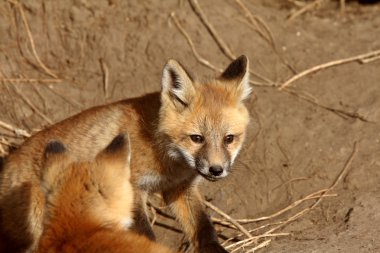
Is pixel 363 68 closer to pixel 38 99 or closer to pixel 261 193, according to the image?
pixel 261 193

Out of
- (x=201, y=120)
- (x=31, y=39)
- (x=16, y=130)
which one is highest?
(x=201, y=120)

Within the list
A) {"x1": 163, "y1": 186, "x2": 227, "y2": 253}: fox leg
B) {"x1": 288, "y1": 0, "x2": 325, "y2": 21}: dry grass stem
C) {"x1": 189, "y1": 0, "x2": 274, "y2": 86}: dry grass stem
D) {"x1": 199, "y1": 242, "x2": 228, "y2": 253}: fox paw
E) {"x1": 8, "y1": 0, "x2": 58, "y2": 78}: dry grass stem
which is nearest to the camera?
{"x1": 199, "y1": 242, "x2": 228, "y2": 253}: fox paw

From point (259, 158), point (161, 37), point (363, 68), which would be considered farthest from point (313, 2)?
point (259, 158)

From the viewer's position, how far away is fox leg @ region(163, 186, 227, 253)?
649cm

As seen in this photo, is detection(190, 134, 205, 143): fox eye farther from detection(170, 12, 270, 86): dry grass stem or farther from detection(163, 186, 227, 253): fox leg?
detection(170, 12, 270, 86): dry grass stem

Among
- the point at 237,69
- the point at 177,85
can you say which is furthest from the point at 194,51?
the point at 177,85

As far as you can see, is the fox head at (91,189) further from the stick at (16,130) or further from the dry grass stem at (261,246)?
the stick at (16,130)

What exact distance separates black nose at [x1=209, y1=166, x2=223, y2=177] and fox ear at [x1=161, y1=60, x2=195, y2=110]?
0.69 m

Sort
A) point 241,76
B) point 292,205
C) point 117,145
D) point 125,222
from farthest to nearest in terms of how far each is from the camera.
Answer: point 292,205, point 241,76, point 117,145, point 125,222

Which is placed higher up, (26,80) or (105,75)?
(26,80)

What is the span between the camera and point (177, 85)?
6156mm

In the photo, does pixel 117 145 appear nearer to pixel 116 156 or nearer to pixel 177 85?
pixel 116 156

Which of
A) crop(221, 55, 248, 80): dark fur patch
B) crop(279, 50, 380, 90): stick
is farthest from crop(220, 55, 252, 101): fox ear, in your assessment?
crop(279, 50, 380, 90): stick

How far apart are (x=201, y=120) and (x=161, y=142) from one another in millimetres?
417
